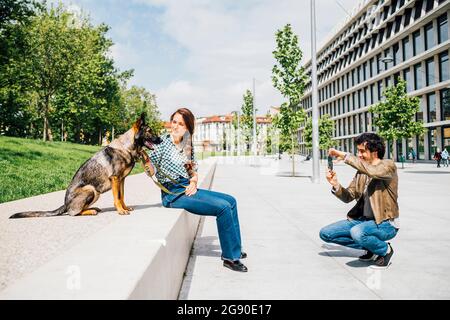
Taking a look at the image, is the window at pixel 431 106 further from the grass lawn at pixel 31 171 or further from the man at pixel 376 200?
the man at pixel 376 200

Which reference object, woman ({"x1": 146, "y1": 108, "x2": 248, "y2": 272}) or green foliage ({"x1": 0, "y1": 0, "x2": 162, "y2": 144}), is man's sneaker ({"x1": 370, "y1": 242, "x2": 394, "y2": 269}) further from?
green foliage ({"x1": 0, "y1": 0, "x2": 162, "y2": 144})

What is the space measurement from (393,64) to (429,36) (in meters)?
7.37

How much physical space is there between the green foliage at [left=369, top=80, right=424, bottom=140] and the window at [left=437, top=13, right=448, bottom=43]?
1148cm

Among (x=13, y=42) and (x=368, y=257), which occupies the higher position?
(x=13, y=42)

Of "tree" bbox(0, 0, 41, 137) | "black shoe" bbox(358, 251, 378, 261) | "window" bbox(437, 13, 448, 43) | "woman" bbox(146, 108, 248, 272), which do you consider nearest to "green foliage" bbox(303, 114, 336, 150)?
"window" bbox(437, 13, 448, 43)

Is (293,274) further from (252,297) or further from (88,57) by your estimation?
(88,57)

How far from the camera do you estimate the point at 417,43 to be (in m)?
42.2

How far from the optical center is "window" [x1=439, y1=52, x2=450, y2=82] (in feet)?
122

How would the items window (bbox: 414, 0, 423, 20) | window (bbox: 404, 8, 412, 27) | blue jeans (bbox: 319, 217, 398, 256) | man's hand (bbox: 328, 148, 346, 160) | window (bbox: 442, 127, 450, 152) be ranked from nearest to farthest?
man's hand (bbox: 328, 148, 346, 160) < blue jeans (bbox: 319, 217, 398, 256) < window (bbox: 442, 127, 450, 152) < window (bbox: 414, 0, 423, 20) < window (bbox: 404, 8, 412, 27)

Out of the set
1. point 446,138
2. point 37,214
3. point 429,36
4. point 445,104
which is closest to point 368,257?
point 37,214

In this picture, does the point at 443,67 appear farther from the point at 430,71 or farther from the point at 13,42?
the point at 13,42

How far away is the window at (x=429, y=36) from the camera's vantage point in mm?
39319

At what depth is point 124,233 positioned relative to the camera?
133 inches

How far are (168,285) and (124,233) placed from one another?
67 centimetres
